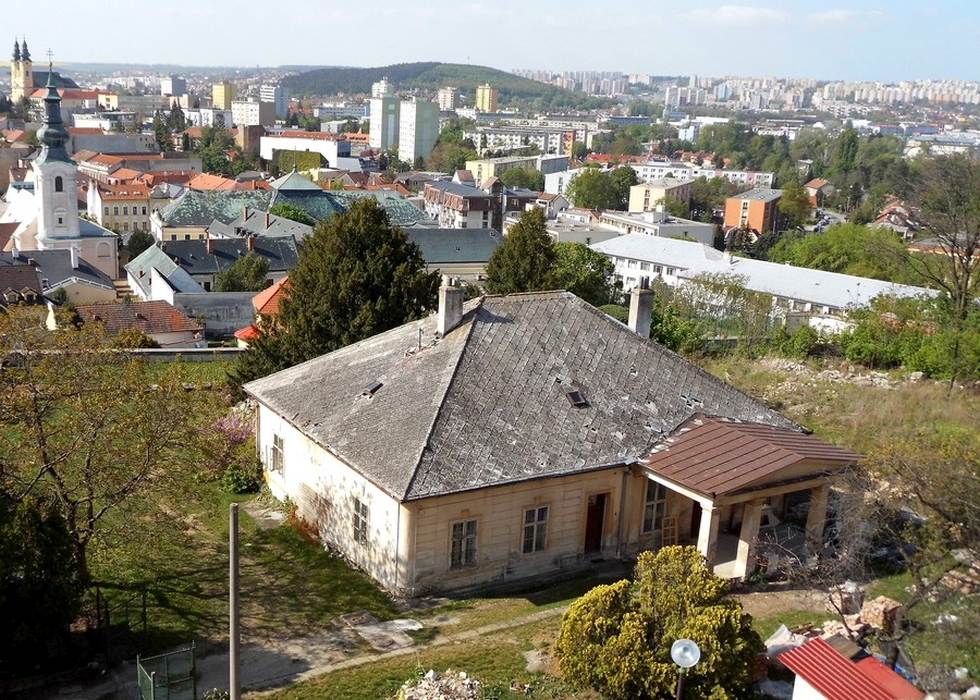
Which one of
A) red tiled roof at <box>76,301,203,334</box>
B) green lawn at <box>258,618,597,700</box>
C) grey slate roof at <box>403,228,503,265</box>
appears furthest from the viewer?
grey slate roof at <box>403,228,503,265</box>

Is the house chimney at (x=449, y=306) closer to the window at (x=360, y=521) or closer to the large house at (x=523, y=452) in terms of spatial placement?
the large house at (x=523, y=452)

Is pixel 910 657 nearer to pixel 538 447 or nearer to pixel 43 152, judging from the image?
pixel 538 447

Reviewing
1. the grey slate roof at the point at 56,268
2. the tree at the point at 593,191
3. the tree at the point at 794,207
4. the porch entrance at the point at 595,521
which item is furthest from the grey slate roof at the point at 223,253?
the tree at the point at 794,207

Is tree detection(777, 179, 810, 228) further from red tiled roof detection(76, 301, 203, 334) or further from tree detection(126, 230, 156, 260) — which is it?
red tiled roof detection(76, 301, 203, 334)

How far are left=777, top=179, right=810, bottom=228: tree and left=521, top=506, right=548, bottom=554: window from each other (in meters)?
127

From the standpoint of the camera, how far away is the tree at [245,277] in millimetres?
67750

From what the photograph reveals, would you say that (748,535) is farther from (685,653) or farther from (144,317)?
(144,317)

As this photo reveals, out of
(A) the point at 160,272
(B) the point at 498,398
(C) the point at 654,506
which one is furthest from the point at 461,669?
(A) the point at 160,272

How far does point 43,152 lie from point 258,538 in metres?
71.1

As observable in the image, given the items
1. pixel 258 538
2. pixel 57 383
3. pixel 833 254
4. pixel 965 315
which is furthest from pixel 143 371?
pixel 833 254

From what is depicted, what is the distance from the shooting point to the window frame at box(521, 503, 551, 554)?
69.8 feet

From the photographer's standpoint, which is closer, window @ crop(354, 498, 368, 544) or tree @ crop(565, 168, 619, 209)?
window @ crop(354, 498, 368, 544)

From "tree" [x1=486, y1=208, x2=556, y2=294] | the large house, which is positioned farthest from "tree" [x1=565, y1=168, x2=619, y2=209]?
the large house

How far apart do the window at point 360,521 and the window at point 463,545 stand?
87.1 inches
